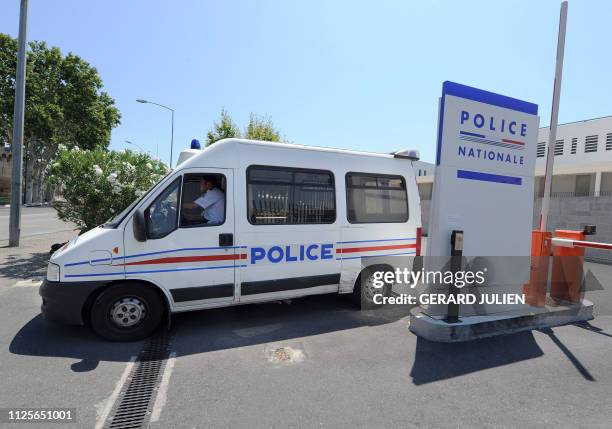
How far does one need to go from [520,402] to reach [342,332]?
2.14 metres

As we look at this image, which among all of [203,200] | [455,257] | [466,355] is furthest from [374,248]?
[203,200]

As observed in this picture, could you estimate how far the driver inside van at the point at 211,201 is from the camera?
4.57 meters

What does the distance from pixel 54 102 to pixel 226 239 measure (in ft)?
117

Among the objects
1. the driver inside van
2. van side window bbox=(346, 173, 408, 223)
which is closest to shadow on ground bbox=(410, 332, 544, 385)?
van side window bbox=(346, 173, 408, 223)

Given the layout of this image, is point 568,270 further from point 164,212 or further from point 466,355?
point 164,212

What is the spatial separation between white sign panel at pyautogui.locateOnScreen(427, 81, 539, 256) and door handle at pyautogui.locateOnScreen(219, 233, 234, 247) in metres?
2.53

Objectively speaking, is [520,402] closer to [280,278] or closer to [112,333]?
[280,278]

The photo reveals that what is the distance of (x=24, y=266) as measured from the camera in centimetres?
822

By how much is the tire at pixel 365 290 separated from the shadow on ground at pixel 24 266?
21.8 ft

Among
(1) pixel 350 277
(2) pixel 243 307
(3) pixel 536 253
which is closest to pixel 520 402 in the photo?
(1) pixel 350 277

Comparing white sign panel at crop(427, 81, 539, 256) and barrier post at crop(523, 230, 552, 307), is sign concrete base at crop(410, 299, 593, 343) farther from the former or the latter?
white sign panel at crop(427, 81, 539, 256)

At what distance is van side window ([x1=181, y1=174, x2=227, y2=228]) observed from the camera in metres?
4.46

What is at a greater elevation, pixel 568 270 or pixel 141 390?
pixel 568 270

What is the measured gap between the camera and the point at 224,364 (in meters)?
3.79
